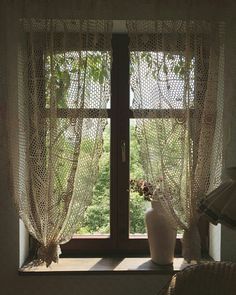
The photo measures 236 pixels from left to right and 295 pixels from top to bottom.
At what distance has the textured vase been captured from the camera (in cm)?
205

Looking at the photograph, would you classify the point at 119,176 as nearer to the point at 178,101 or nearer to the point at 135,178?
the point at 135,178

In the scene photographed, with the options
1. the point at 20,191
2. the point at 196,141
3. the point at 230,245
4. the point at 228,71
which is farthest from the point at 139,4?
the point at 230,245

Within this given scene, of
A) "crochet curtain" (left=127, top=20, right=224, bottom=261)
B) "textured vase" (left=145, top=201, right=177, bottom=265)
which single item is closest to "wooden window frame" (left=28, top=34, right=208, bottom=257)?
"textured vase" (left=145, top=201, right=177, bottom=265)

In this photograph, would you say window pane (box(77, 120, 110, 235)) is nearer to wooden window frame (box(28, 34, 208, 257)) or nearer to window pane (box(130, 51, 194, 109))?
wooden window frame (box(28, 34, 208, 257))

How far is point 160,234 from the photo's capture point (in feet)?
6.80

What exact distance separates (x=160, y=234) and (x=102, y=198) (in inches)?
16.1

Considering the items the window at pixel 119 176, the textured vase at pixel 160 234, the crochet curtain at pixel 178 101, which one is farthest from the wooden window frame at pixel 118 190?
the crochet curtain at pixel 178 101

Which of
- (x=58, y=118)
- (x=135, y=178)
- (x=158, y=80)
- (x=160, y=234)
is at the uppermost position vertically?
(x=158, y=80)

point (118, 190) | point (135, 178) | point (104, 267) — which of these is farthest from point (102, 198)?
point (104, 267)

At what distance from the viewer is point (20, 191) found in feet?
6.51

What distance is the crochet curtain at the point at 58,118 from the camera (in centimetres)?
195

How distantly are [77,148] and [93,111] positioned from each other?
0.21 m

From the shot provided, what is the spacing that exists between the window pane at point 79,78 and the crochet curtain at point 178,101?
0.51 ft

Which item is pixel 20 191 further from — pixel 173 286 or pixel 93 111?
pixel 173 286
